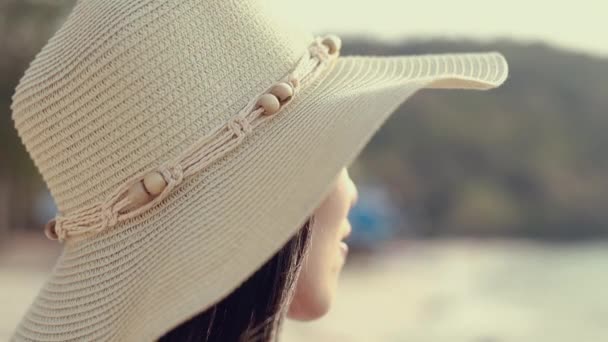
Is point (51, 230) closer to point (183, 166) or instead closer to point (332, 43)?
point (183, 166)

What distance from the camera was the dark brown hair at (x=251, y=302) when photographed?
88 centimetres

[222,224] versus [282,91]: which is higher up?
[282,91]

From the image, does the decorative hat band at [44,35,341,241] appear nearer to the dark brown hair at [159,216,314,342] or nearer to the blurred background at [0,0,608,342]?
the dark brown hair at [159,216,314,342]

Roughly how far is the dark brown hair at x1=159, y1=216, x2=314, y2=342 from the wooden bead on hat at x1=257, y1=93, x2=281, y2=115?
0.42ft

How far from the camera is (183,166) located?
0.85 meters

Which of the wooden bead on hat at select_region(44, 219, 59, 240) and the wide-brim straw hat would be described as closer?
the wide-brim straw hat

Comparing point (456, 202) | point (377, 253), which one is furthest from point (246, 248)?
point (456, 202)

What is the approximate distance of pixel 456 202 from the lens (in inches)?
260

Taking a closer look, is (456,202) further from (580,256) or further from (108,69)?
(108,69)

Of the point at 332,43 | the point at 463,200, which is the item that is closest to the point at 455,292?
the point at 463,200

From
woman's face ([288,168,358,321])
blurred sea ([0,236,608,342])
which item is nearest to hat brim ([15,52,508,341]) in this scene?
woman's face ([288,168,358,321])

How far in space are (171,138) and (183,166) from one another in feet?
0.11

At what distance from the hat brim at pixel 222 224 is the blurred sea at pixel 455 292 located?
3.19 metres

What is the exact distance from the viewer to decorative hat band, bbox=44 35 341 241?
85cm
